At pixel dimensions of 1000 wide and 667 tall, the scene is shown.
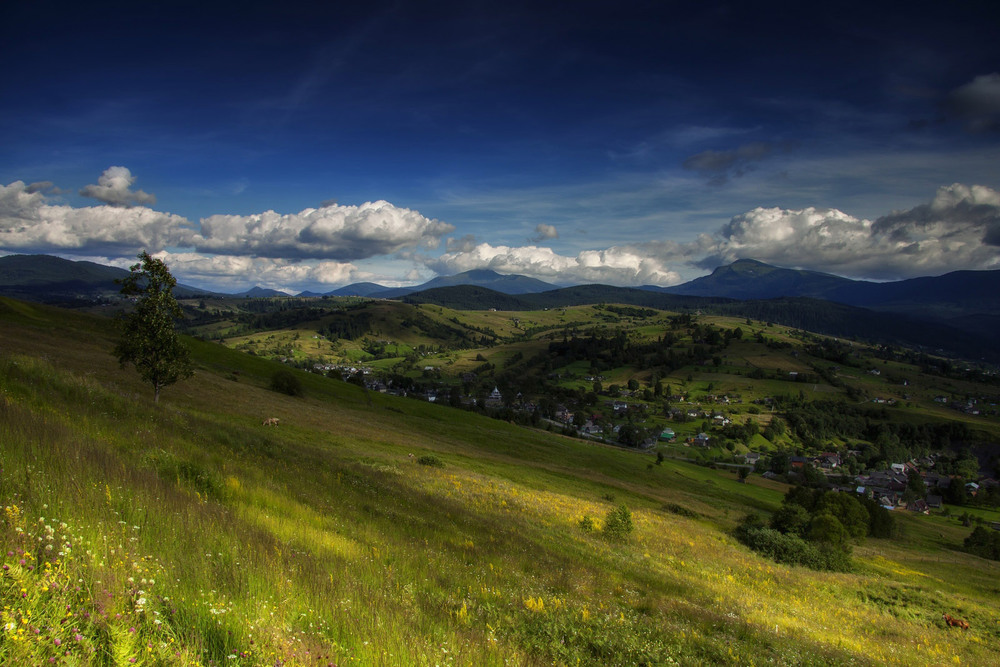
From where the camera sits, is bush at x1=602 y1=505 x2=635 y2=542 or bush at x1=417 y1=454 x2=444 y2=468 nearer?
bush at x1=602 y1=505 x2=635 y2=542

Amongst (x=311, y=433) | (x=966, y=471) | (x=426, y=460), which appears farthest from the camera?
(x=966, y=471)

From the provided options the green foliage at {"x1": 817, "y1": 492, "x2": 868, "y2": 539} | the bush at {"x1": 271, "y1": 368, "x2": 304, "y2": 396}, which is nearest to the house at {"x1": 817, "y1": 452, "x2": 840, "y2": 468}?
the green foliage at {"x1": 817, "y1": 492, "x2": 868, "y2": 539}

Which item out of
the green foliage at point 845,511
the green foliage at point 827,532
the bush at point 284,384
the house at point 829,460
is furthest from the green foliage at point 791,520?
the house at point 829,460

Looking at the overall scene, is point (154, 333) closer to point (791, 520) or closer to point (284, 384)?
point (284, 384)

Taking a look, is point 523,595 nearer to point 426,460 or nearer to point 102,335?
point 426,460

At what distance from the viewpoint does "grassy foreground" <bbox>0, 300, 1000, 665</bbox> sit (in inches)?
145

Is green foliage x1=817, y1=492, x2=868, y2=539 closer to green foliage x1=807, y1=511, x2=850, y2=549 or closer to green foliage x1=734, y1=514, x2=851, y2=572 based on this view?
green foliage x1=807, y1=511, x2=850, y2=549

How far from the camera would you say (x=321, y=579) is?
554 cm

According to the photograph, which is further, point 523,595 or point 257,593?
point 523,595

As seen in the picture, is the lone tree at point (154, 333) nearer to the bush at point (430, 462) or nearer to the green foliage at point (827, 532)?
the bush at point (430, 462)

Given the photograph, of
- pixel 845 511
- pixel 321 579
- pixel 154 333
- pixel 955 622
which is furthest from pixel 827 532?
pixel 154 333

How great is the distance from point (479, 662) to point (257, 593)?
2488 mm

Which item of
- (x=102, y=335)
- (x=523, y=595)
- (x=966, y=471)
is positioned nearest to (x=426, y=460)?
(x=523, y=595)

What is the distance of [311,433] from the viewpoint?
119ft
